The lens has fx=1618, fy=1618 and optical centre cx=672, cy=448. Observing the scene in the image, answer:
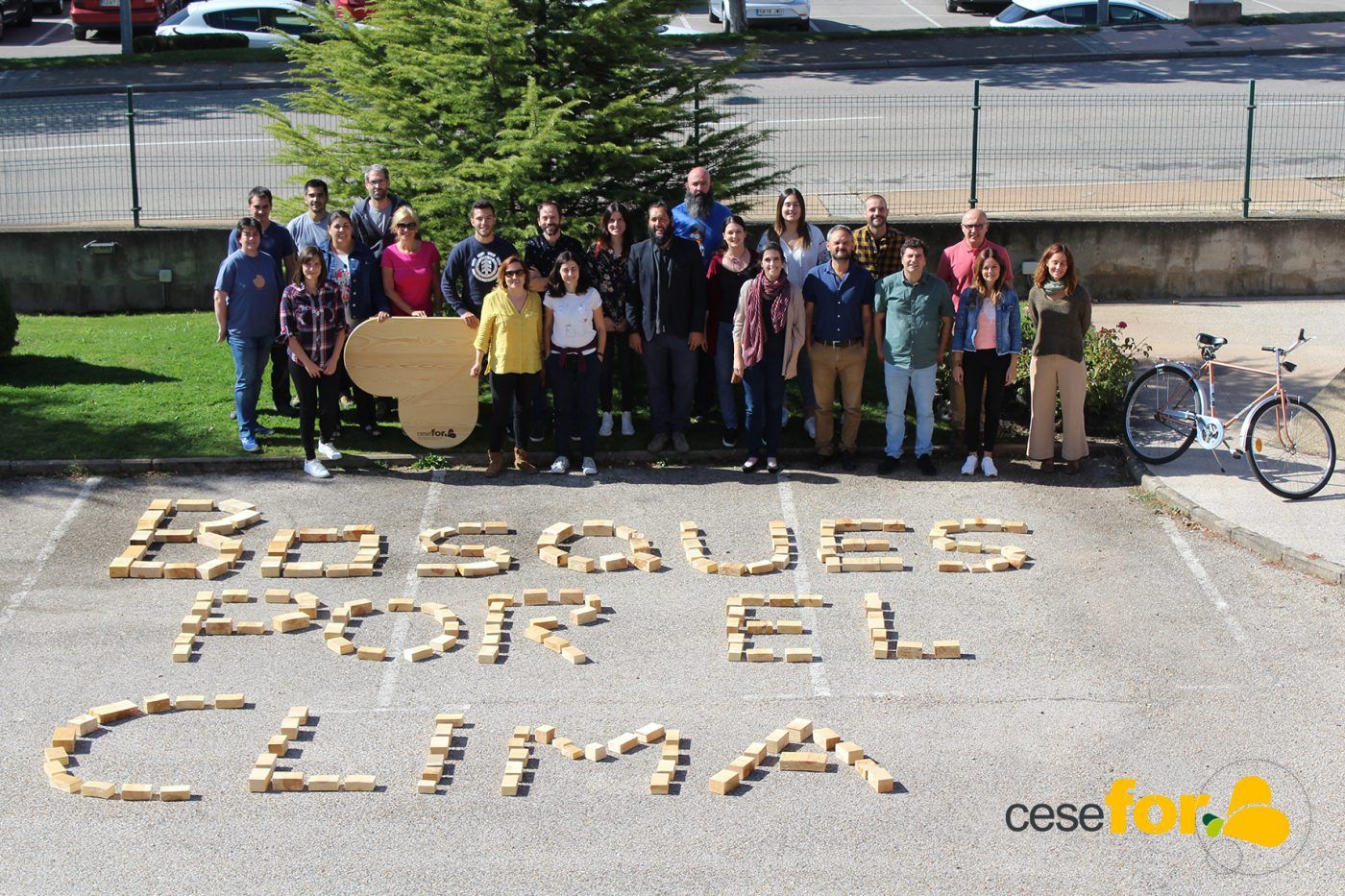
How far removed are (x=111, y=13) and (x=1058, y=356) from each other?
28.0 metres

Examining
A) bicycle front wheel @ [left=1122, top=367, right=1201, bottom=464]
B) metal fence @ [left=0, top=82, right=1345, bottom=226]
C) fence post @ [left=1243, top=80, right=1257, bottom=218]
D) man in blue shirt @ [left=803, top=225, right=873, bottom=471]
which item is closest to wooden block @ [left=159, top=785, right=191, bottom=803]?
man in blue shirt @ [left=803, top=225, right=873, bottom=471]

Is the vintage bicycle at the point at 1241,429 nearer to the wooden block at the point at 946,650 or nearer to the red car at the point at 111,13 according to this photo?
the wooden block at the point at 946,650

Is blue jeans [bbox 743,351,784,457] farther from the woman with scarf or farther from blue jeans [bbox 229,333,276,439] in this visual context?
blue jeans [bbox 229,333,276,439]

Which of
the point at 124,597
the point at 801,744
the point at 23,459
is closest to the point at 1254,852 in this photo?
the point at 801,744

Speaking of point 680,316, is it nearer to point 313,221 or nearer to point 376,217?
point 376,217

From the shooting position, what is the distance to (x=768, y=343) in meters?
12.6

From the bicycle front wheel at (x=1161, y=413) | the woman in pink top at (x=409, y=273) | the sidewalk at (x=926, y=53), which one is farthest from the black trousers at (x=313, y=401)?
the sidewalk at (x=926, y=53)

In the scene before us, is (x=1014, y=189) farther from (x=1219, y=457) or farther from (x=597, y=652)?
(x=597, y=652)

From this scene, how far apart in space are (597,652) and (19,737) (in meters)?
3.29

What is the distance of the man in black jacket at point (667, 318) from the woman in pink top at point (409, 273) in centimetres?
163

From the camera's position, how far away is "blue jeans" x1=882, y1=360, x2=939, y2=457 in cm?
1276

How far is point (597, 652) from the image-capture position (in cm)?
987

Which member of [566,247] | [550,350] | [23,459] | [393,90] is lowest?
[23,459]

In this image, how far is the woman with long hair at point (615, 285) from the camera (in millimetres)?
12977
